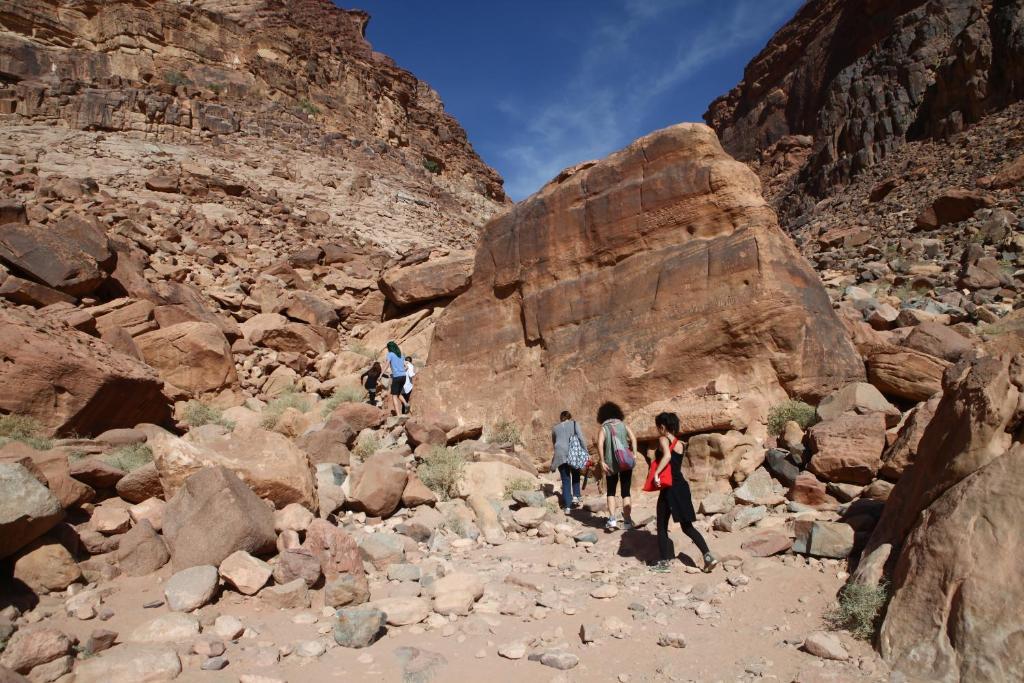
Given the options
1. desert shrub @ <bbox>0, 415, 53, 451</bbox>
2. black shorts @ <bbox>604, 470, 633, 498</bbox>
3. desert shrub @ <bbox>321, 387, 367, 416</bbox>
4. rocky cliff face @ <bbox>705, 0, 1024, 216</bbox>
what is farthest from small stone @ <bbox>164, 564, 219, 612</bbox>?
rocky cliff face @ <bbox>705, 0, 1024, 216</bbox>

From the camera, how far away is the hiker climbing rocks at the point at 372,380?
1309cm

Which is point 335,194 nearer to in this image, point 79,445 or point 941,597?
point 79,445

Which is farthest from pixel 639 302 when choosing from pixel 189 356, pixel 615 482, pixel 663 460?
pixel 189 356

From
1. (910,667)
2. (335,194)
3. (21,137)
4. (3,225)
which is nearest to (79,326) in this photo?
(3,225)

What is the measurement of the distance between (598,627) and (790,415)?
4003 millimetres

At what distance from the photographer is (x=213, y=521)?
5008mm

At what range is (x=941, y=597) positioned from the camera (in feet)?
10.7

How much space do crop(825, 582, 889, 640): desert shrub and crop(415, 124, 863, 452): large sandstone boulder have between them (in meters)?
3.58

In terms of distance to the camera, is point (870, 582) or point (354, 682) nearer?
point (354, 682)

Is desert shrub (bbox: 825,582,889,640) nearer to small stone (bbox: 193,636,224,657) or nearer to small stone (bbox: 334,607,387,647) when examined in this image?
small stone (bbox: 334,607,387,647)

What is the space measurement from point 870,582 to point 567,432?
412 cm

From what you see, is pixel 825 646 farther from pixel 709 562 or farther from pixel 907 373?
pixel 907 373

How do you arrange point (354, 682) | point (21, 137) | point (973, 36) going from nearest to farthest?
1. point (354, 682)
2. point (21, 137)
3. point (973, 36)

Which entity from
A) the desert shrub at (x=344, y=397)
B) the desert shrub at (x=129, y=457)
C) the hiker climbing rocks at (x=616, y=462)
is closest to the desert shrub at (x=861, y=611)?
the hiker climbing rocks at (x=616, y=462)
